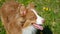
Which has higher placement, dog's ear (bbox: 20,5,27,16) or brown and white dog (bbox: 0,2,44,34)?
dog's ear (bbox: 20,5,27,16)

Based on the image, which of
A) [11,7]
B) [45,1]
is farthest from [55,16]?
[11,7]

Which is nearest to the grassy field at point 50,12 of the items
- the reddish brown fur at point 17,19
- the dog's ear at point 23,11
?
the reddish brown fur at point 17,19

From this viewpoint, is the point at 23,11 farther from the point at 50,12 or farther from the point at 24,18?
the point at 50,12

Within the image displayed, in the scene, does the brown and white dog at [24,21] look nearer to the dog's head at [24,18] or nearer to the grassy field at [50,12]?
the dog's head at [24,18]

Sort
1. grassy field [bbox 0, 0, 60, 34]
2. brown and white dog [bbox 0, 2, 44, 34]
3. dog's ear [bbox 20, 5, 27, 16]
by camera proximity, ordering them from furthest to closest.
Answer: grassy field [bbox 0, 0, 60, 34] < brown and white dog [bbox 0, 2, 44, 34] < dog's ear [bbox 20, 5, 27, 16]

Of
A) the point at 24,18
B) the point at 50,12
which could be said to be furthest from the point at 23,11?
the point at 50,12

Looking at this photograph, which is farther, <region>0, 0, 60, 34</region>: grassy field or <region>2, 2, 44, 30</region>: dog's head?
<region>0, 0, 60, 34</region>: grassy field

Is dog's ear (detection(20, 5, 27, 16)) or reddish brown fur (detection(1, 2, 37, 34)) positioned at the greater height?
dog's ear (detection(20, 5, 27, 16))

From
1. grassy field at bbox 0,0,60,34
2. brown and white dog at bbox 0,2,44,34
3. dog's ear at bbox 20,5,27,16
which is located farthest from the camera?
grassy field at bbox 0,0,60,34

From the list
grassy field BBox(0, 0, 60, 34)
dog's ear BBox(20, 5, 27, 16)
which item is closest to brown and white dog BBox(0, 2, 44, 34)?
dog's ear BBox(20, 5, 27, 16)

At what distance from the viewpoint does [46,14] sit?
6.13 meters

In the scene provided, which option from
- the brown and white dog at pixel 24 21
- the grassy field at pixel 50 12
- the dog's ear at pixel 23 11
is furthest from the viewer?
the grassy field at pixel 50 12

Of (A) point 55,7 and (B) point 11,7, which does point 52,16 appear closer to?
(A) point 55,7

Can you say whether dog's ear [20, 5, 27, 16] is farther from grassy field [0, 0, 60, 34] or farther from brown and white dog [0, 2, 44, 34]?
grassy field [0, 0, 60, 34]
